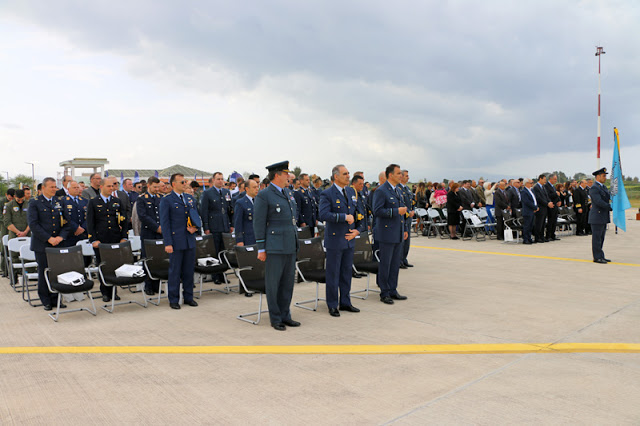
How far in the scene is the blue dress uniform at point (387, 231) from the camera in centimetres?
667

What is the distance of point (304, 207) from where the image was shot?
1028cm

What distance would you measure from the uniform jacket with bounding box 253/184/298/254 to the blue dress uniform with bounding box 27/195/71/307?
334 centimetres

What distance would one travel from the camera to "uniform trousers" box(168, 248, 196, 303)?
6.69 m

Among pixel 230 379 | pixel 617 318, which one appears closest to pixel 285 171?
pixel 230 379

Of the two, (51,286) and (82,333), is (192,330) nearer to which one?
(82,333)

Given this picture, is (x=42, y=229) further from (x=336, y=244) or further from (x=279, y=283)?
(x=336, y=244)

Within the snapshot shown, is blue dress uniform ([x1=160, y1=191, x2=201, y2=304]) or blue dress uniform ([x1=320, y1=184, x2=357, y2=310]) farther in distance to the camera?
blue dress uniform ([x1=160, y1=191, x2=201, y2=304])

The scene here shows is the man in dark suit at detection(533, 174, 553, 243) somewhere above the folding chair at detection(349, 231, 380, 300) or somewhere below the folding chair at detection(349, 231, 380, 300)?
above

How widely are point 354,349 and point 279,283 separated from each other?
133cm

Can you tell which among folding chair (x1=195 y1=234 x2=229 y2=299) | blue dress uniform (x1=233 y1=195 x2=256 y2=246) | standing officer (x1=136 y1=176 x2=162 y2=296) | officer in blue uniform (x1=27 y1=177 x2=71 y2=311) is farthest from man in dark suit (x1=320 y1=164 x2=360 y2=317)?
officer in blue uniform (x1=27 y1=177 x2=71 y2=311)

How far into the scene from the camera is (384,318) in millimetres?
5895

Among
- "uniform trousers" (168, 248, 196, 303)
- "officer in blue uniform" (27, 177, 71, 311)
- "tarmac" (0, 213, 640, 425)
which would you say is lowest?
"tarmac" (0, 213, 640, 425)

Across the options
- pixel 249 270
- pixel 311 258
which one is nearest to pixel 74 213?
pixel 249 270

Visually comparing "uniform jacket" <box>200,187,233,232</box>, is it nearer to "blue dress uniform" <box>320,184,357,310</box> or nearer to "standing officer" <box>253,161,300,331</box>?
"blue dress uniform" <box>320,184,357,310</box>
